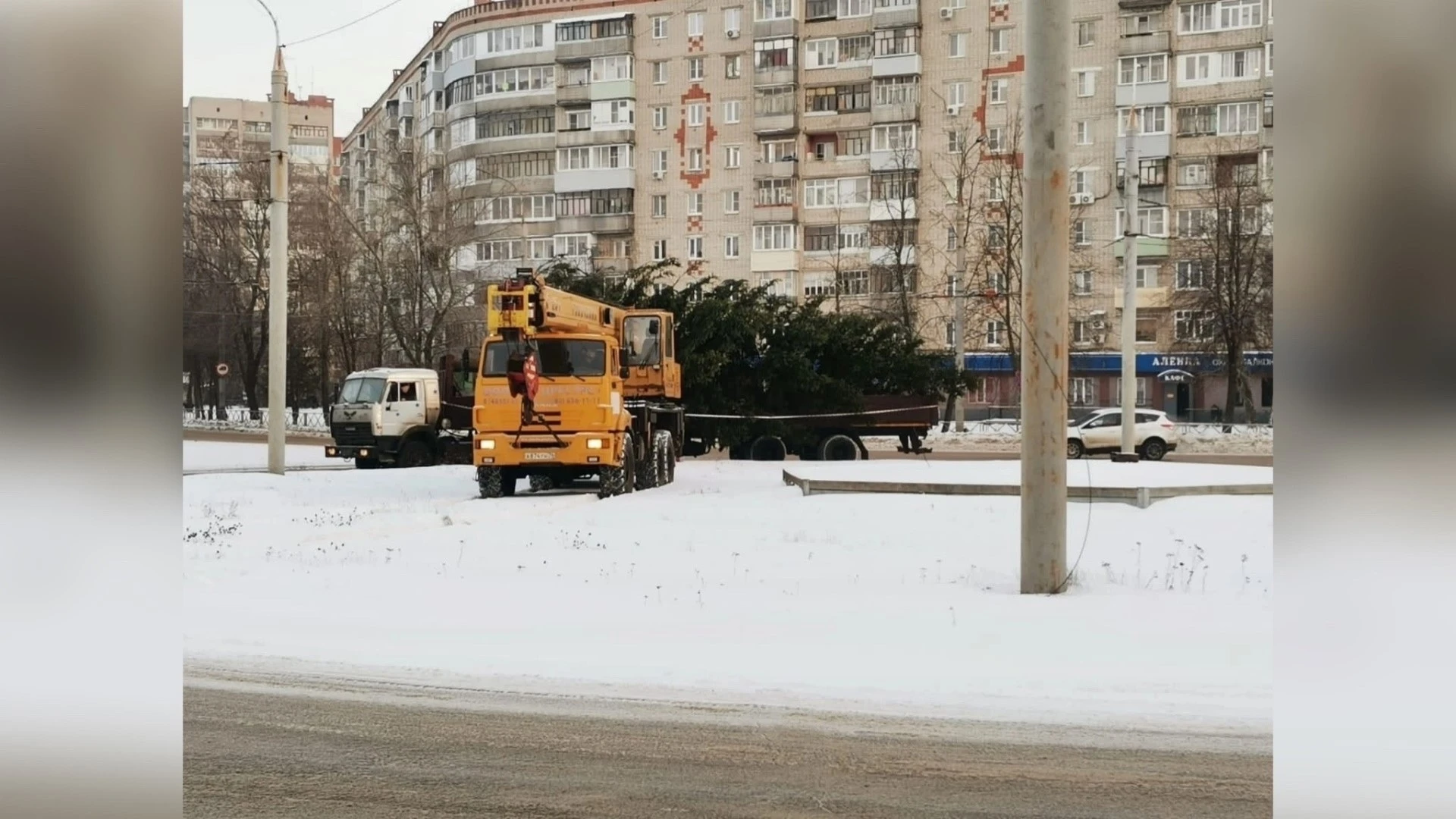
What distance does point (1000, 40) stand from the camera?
208 ft

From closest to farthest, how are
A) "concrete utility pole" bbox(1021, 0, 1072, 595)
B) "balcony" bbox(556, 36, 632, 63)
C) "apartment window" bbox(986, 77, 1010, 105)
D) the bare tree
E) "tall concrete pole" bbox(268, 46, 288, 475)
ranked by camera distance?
"concrete utility pole" bbox(1021, 0, 1072, 595), "tall concrete pole" bbox(268, 46, 288, 475), the bare tree, "apartment window" bbox(986, 77, 1010, 105), "balcony" bbox(556, 36, 632, 63)

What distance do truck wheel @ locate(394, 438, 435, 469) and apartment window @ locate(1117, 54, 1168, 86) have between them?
1618 inches

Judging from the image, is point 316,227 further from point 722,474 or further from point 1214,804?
point 1214,804

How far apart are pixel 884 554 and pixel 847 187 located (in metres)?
54.8

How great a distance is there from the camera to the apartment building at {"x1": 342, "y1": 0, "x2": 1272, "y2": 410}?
193 feet

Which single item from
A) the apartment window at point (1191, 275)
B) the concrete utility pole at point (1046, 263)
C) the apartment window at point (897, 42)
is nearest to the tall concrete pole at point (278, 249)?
the concrete utility pole at point (1046, 263)

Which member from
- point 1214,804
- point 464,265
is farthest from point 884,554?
point 464,265

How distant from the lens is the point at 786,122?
6625 centimetres

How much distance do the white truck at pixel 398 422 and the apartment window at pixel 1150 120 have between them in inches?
1539

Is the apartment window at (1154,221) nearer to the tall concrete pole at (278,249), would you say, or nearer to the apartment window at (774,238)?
the apartment window at (774,238)

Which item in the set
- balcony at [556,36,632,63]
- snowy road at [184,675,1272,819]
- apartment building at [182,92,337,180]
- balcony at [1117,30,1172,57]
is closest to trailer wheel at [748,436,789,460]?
snowy road at [184,675,1272,819]

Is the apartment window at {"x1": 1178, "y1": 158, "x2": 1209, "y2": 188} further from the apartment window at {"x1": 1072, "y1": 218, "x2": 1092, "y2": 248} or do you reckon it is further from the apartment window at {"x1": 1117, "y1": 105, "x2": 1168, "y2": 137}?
the apartment window at {"x1": 1072, "y1": 218, "x2": 1092, "y2": 248}

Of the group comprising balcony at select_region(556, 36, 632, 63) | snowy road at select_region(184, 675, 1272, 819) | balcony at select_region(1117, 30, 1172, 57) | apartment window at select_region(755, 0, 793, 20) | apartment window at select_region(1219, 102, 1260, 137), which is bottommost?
snowy road at select_region(184, 675, 1272, 819)
